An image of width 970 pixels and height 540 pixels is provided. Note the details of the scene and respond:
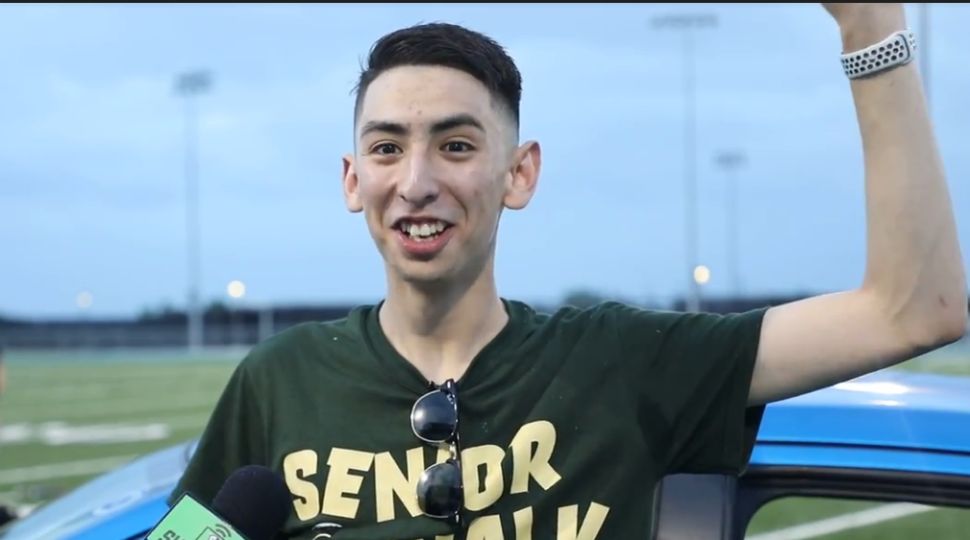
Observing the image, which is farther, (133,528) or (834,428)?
(133,528)

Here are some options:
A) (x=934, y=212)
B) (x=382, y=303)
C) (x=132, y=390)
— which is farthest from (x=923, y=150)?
(x=132, y=390)

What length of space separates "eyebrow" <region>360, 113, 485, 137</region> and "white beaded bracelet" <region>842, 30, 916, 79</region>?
23.3 inches

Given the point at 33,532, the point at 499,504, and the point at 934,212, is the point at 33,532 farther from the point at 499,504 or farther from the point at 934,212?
the point at 934,212

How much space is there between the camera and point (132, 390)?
23.5m

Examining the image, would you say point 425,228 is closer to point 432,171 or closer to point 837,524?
point 432,171

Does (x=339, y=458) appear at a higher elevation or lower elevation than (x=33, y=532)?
higher

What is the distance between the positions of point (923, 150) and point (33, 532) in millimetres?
2147

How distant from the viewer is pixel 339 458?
2031 mm

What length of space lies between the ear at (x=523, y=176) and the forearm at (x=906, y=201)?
1.91 feet

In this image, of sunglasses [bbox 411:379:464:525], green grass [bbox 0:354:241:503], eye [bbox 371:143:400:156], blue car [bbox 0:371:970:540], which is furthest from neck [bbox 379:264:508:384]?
green grass [bbox 0:354:241:503]

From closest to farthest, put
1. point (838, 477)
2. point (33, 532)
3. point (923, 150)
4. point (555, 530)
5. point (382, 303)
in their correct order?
point (923, 150)
point (555, 530)
point (838, 477)
point (382, 303)
point (33, 532)

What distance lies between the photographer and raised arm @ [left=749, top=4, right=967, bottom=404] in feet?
5.75

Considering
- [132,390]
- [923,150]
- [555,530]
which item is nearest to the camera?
[923,150]

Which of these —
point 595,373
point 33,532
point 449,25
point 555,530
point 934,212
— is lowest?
point 33,532
